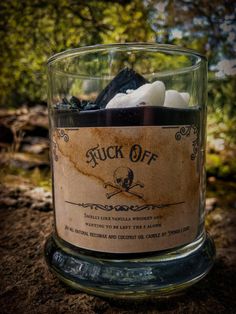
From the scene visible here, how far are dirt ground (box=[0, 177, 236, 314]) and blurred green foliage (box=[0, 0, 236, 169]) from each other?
54 centimetres

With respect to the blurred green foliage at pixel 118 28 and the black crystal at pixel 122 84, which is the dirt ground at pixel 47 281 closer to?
the black crystal at pixel 122 84

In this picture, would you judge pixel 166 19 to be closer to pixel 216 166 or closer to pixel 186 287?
pixel 216 166

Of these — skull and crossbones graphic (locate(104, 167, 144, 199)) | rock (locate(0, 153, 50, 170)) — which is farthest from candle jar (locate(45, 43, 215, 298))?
rock (locate(0, 153, 50, 170))

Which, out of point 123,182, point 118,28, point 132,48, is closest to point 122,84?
point 132,48

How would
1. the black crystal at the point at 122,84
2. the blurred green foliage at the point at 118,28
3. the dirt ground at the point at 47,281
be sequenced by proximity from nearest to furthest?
the dirt ground at the point at 47,281, the black crystal at the point at 122,84, the blurred green foliage at the point at 118,28

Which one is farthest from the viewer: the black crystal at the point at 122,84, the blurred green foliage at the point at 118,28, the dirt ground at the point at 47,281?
the blurred green foliage at the point at 118,28

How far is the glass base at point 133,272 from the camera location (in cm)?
55

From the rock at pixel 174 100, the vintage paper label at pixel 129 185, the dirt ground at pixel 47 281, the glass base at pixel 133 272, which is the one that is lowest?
the dirt ground at pixel 47 281

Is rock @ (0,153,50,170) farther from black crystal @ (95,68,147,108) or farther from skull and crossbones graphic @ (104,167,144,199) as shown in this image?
skull and crossbones graphic @ (104,167,144,199)

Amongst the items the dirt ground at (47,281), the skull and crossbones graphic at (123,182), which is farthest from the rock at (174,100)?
the dirt ground at (47,281)

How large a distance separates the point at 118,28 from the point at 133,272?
33.4 inches

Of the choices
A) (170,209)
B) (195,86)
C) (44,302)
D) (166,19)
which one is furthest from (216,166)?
(44,302)

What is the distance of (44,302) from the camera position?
0.54 meters

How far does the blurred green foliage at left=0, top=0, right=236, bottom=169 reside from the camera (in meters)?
1.17
